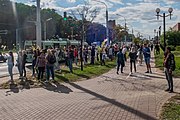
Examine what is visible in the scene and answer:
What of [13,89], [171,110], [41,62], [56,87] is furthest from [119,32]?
[171,110]

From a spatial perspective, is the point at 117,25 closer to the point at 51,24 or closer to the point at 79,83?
the point at 51,24

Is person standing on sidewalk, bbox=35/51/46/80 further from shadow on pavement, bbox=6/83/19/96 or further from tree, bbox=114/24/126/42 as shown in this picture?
tree, bbox=114/24/126/42

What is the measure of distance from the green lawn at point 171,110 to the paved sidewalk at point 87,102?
210 mm

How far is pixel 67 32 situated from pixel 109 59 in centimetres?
6401

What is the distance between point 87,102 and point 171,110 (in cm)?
284

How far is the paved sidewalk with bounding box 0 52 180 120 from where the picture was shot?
27.9 ft

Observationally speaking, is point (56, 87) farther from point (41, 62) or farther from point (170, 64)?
point (170, 64)

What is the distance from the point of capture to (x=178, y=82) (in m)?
14.5

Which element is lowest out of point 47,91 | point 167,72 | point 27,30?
point 47,91

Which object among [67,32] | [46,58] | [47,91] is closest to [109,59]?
[46,58]

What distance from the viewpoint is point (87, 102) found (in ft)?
34.0

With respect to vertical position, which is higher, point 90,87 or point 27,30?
point 27,30

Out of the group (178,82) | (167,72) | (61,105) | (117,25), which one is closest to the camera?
(61,105)

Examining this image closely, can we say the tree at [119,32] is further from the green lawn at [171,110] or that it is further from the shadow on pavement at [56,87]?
the green lawn at [171,110]
